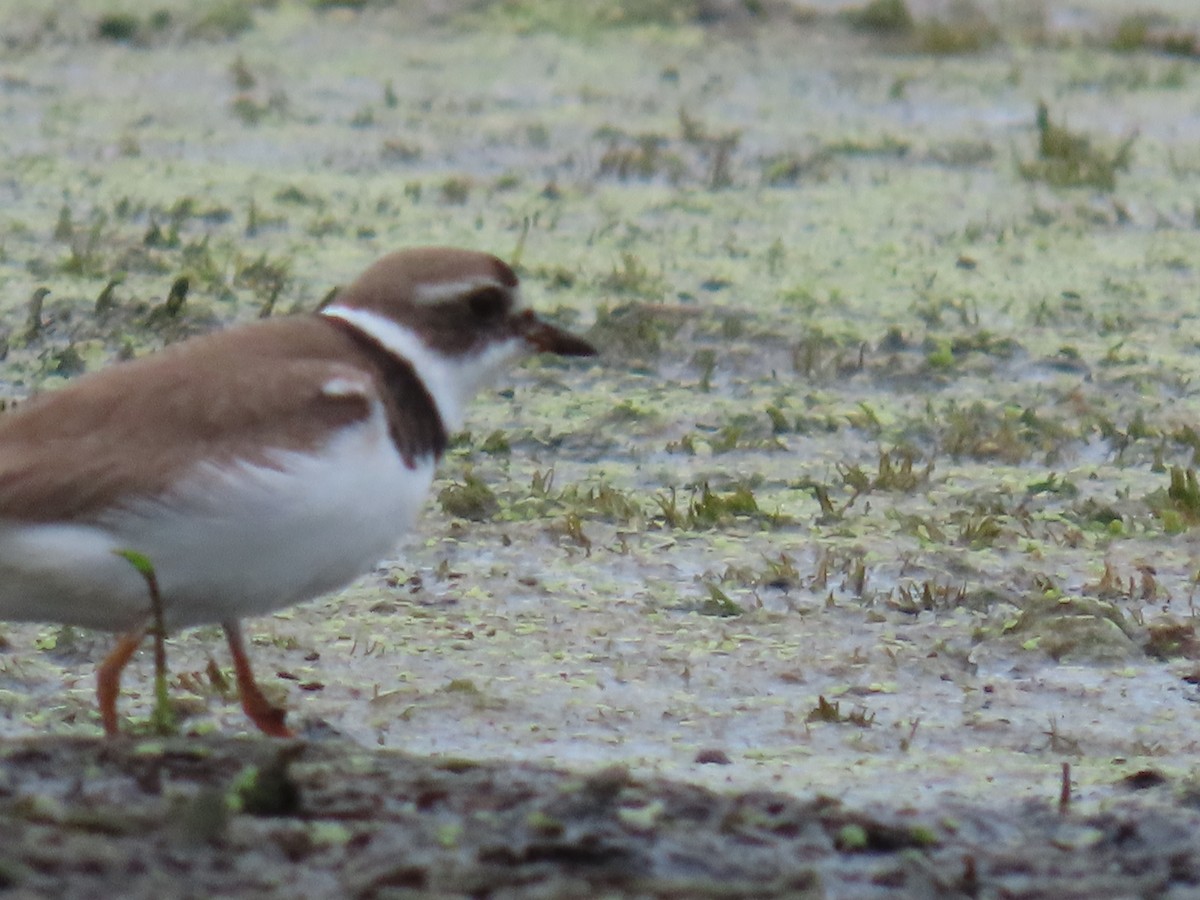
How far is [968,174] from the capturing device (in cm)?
1157

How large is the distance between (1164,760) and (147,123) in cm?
825

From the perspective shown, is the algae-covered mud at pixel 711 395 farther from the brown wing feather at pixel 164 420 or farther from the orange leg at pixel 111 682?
the brown wing feather at pixel 164 420

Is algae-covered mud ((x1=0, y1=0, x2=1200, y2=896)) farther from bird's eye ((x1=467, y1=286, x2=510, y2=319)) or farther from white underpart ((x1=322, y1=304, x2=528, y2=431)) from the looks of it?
bird's eye ((x1=467, y1=286, x2=510, y2=319))

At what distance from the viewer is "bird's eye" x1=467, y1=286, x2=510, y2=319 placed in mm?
4918

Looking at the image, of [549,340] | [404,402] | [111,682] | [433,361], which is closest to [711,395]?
[549,340]

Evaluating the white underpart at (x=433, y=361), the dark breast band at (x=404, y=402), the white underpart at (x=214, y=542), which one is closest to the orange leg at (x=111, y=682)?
the white underpart at (x=214, y=542)

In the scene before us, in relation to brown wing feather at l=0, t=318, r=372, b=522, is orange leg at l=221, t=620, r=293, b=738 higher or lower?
lower

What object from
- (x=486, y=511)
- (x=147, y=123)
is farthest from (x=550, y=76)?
(x=486, y=511)

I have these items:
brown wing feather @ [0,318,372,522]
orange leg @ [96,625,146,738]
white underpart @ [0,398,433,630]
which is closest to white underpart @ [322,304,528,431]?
brown wing feather @ [0,318,372,522]

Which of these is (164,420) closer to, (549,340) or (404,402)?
(404,402)

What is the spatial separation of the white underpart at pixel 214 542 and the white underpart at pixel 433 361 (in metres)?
0.49

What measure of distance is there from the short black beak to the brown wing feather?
710 millimetres

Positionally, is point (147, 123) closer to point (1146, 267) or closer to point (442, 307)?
point (1146, 267)

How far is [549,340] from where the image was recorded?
5.17m
